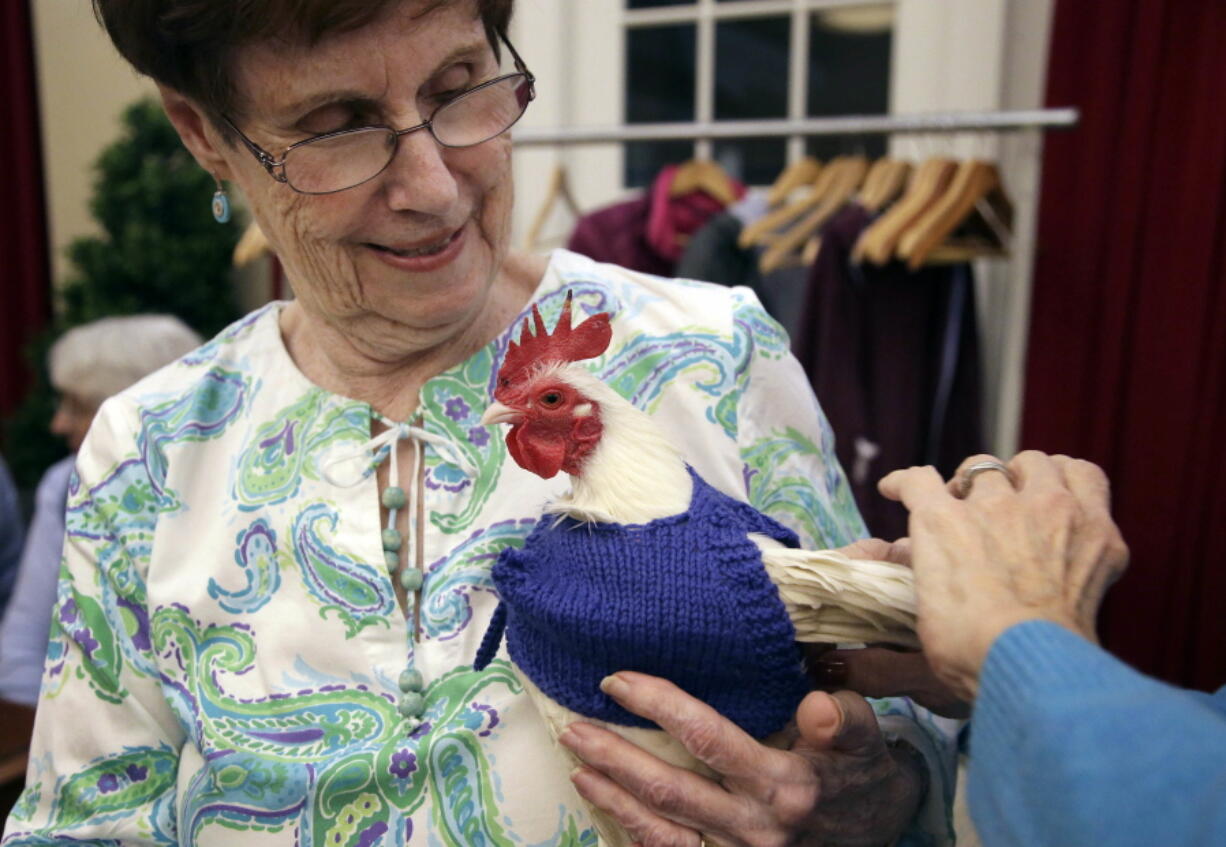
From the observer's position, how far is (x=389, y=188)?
108cm

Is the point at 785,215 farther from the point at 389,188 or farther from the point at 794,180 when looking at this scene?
the point at 389,188

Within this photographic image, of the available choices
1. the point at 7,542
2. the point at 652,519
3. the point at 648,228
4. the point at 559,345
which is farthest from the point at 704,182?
the point at 7,542

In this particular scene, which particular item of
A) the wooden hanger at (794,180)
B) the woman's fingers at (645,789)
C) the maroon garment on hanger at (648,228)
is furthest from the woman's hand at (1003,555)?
the maroon garment on hanger at (648,228)

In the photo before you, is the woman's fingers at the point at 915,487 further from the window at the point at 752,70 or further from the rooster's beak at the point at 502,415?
the window at the point at 752,70

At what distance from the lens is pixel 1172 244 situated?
2.02 meters

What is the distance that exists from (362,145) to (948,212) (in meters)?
1.44

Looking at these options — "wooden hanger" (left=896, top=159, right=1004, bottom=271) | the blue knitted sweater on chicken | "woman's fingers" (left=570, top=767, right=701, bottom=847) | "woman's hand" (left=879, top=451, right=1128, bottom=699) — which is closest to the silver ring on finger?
"woman's hand" (left=879, top=451, right=1128, bottom=699)

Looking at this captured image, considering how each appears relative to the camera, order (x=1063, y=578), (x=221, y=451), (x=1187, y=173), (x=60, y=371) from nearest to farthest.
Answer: (x=1063, y=578), (x=221, y=451), (x=1187, y=173), (x=60, y=371)

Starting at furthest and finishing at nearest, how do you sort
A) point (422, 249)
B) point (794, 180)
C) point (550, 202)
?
1. point (550, 202)
2. point (794, 180)
3. point (422, 249)

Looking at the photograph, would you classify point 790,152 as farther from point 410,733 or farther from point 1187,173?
point 410,733

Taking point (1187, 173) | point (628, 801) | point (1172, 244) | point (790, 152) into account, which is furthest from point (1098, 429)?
point (628, 801)

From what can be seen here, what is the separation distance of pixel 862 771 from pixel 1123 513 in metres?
1.40

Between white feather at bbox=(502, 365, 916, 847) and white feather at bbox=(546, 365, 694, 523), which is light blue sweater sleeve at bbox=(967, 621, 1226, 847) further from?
white feather at bbox=(546, 365, 694, 523)

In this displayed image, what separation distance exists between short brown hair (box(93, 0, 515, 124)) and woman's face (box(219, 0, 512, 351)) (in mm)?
17
